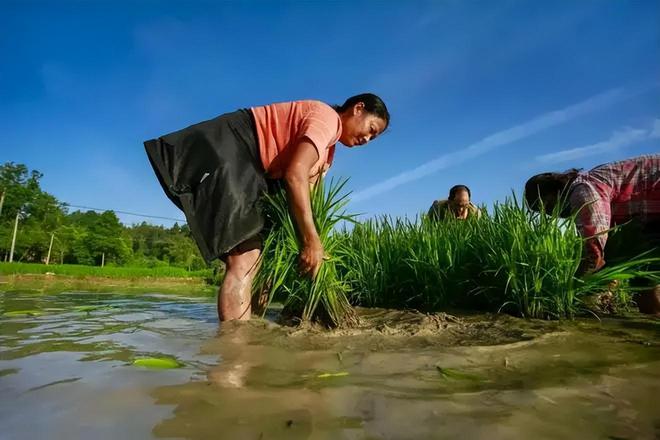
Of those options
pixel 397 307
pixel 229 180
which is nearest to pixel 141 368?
pixel 229 180

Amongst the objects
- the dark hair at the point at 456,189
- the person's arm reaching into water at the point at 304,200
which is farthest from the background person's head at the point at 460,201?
the person's arm reaching into water at the point at 304,200

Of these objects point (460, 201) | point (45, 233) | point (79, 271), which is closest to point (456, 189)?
point (460, 201)

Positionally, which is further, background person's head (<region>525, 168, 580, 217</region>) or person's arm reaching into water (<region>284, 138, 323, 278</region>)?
background person's head (<region>525, 168, 580, 217</region>)

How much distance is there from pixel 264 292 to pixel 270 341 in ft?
2.62

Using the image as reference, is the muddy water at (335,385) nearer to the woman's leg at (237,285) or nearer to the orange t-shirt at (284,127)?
the woman's leg at (237,285)

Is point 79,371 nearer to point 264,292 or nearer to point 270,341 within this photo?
point 270,341

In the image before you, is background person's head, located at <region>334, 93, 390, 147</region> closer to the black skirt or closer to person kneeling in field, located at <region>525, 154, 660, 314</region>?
the black skirt

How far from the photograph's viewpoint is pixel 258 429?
778 millimetres

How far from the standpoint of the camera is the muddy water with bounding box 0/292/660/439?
2.61 feet

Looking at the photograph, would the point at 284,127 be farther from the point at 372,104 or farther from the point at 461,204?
the point at 461,204

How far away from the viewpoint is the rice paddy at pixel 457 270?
237cm

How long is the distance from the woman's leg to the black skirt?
9 cm

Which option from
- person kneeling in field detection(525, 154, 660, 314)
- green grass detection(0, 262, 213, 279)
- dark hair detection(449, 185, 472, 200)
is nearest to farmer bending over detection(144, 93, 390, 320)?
person kneeling in field detection(525, 154, 660, 314)

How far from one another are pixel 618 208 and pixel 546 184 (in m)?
0.50
